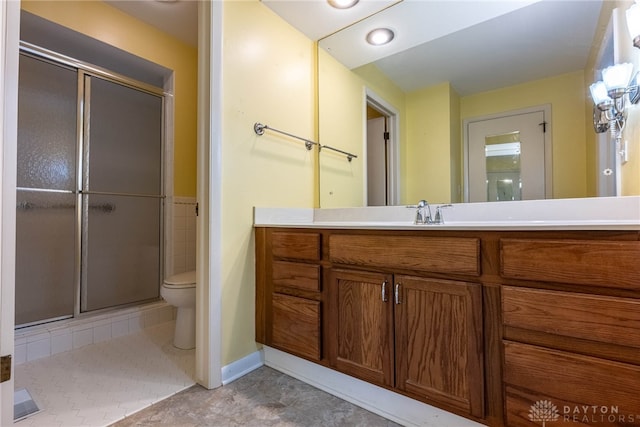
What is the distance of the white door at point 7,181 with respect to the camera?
96cm

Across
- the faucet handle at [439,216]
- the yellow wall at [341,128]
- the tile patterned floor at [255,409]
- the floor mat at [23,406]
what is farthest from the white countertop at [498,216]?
the floor mat at [23,406]

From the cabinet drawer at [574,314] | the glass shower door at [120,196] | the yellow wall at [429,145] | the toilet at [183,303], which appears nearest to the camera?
the cabinet drawer at [574,314]

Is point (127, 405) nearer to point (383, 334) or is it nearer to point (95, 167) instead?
point (383, 334)

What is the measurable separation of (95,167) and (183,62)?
114 cm

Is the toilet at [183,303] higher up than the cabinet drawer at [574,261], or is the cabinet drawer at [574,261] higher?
the cabinet drawer at [574,261]

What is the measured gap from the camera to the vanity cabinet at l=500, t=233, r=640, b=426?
73 cm

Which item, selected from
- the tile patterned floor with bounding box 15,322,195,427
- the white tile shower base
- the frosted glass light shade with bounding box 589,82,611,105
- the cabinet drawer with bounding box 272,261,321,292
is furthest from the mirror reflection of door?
the white tile shower base

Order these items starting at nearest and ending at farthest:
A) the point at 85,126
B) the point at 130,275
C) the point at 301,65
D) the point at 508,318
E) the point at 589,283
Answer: the point at 589,283 → the point at 508,318 → the point at 301,65 → the point at 85,126 → the point at 130,275

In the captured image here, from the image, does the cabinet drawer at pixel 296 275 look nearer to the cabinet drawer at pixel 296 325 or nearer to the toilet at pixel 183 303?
the cabinet drawer at pixel 296 325

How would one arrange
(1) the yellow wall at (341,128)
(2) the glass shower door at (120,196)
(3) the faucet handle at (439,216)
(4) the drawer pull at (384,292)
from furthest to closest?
(2) the glass shower door at (120,196), (1) the yellow wall at (341,128), (3) the faucet handle at (439,216), (4) the drawer pull at (384,292)

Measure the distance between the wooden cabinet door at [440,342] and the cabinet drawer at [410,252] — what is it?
0.18 feet

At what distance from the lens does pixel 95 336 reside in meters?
1.96

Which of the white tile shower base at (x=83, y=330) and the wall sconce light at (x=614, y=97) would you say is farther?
the white tile shower base at (x=83, y=330)

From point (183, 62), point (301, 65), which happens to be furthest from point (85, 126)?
point (301, 65)
